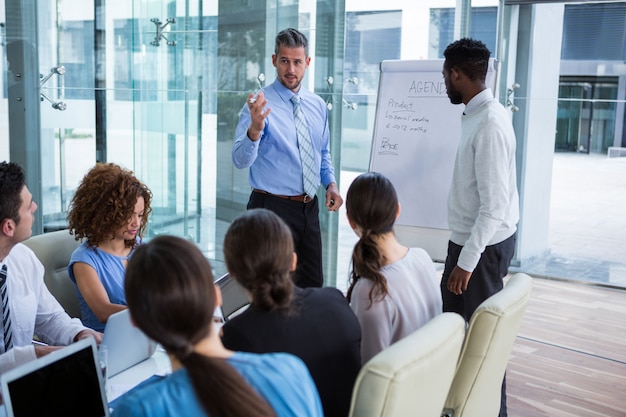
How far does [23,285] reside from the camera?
2.15 metres

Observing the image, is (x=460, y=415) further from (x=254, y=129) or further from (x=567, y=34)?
(x=567, y=34)

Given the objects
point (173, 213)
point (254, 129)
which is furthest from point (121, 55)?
point (254, 129)

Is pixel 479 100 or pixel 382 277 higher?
pixel 479 100

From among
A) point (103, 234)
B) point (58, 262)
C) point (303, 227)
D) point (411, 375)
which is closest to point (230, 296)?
point (103, 234)

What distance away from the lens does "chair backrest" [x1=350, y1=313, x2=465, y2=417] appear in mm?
1354

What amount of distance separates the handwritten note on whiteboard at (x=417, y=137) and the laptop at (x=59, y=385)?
8.99 feet

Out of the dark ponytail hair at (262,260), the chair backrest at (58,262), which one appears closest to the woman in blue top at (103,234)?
the chair backrest at (58,262)

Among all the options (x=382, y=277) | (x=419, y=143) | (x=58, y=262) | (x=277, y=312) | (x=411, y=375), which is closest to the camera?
(x=411, y=375)

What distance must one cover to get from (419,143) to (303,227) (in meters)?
1.01

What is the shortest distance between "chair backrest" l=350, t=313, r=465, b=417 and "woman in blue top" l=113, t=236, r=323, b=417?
0.61 feet

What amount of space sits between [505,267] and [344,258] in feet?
9.31

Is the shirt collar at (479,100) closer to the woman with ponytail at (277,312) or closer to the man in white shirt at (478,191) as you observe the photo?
the man in white shirt at (478,191)

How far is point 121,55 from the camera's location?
4199 mm

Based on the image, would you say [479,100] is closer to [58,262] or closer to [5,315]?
[58,262]
